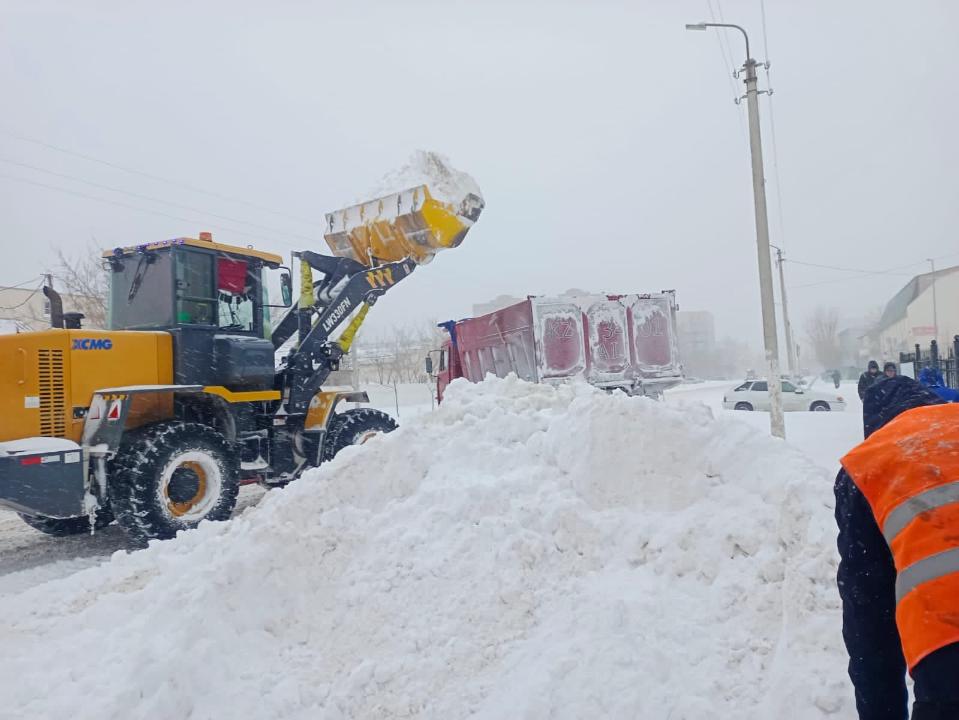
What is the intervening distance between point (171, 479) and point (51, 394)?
51.2 inches

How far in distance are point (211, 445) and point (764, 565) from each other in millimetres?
5114

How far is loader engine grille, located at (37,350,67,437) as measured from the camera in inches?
227

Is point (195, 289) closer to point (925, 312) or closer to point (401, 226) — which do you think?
point (401, 226)

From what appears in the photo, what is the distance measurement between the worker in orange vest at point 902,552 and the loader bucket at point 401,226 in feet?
22.4

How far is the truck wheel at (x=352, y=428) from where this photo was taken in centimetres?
782

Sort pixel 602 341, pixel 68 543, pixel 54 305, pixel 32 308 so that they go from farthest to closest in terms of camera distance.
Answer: pixel 32 308
pixel 602 341
pixel 68 543
pixel 54 305

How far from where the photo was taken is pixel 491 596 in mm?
3379

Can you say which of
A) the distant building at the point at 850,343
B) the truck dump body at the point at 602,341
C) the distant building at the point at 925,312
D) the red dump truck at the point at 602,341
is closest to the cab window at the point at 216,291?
the truck dump body at the point at 602,341

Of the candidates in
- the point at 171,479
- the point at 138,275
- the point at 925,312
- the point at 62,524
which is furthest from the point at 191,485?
the point at 925,312

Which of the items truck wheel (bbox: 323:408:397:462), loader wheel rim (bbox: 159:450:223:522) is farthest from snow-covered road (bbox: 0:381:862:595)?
truck wheel (bbox: 323:408:397:462)

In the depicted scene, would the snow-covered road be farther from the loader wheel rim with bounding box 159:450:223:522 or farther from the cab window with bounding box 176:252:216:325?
the cab window with bounding box 176:252:216:325

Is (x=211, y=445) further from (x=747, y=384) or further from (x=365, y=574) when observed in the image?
(x=747, y=384)

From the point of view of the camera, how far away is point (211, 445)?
6.31m

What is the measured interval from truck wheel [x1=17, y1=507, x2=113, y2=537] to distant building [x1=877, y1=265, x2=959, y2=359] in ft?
143
